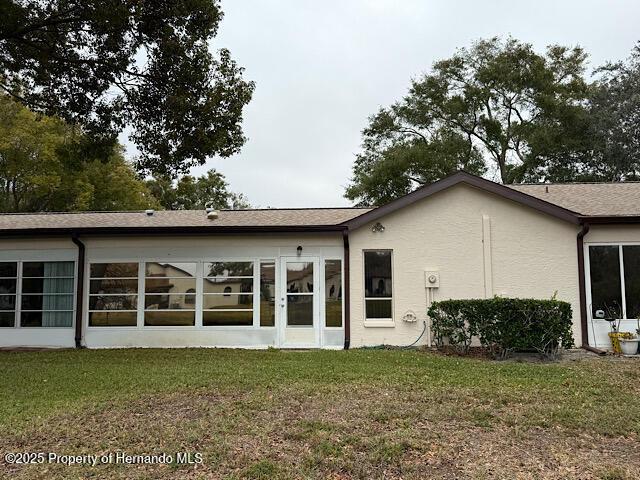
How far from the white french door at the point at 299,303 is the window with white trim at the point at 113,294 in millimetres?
3549

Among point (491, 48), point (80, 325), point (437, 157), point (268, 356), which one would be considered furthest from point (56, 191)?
point (491, 48)

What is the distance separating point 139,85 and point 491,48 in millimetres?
26274

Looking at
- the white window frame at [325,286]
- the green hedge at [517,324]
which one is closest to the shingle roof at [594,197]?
the green hedge at [517,324]

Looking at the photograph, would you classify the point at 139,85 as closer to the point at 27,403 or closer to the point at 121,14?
the point at 121,14

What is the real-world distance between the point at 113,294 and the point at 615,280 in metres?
11.3

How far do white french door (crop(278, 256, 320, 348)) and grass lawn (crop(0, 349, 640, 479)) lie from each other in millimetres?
2774

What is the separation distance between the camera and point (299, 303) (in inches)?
455

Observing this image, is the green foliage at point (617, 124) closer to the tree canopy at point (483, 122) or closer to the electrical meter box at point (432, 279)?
the tree canopy at point (483, 122)

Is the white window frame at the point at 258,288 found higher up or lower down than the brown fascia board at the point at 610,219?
lower down

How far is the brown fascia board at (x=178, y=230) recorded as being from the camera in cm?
1144

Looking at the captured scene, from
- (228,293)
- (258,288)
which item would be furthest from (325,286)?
(228,293)

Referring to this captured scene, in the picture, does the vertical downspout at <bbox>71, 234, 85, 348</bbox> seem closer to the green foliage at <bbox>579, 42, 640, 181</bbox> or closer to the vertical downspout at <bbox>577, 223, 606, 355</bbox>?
the vertical downspout at <bbox>577, 223, 606, 355</bbox>

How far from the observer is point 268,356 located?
992cm

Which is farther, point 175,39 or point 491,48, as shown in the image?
point 491,48
